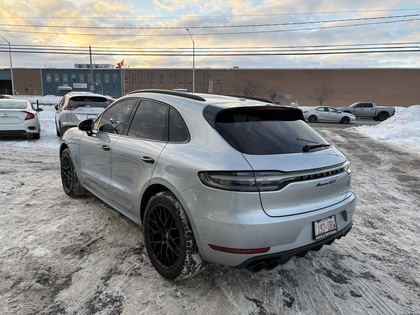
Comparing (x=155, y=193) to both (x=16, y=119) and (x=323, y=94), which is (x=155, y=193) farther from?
(x=323, y=94)

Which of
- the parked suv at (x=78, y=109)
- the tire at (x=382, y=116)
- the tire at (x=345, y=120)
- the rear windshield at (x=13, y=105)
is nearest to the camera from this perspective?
the parked suv at (x=78, y=109)

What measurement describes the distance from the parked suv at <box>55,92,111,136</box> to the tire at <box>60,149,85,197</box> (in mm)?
5373

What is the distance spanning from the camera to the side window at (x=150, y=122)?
325 cm

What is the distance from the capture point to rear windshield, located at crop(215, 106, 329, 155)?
2695 millimetres

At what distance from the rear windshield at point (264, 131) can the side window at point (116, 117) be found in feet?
4.89

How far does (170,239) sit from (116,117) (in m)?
1.89

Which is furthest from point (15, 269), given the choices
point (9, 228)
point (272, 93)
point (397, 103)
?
point (397, 103)

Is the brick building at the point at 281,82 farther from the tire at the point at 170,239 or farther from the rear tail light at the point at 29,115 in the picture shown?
the tire at the point at 170,239

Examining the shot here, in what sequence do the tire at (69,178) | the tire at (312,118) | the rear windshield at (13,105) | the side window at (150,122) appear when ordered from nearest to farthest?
the side window at (150,122)
the tire at (69,178)
the rear windshield at (13,105)
the tire at (312,118)

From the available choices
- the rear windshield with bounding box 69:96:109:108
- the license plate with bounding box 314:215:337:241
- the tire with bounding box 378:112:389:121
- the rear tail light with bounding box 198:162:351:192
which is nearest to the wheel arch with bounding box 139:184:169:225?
the rear tail light with bounding box 198:162:351:192

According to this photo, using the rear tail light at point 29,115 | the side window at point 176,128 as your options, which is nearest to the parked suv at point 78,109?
the rear tail light at point 29,115

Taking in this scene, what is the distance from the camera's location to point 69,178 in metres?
5.15

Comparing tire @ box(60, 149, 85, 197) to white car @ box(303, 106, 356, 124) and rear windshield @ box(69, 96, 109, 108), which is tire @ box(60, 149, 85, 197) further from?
white car @ box(303, 106, 356, 124)

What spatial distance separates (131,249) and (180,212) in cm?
120
